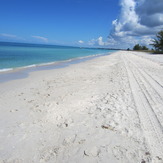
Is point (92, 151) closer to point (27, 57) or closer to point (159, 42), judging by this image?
point (27, 57)

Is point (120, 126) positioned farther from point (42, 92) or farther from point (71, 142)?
point (42, 92)

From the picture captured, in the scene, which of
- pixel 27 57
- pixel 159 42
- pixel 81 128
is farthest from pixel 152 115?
pixel 159 42

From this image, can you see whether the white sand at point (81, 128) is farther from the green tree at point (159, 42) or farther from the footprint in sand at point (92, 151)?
the green tree at point (159, 42)

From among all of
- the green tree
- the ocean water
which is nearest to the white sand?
the ocean water

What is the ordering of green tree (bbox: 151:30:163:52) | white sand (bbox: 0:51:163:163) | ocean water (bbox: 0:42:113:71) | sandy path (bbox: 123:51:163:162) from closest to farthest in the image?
white sand (bbox: 0:51:163:163), sandy path (bbox: 123:51:163:162), ocean water (bbox: 0:42:113:71), green tree (bbox: 151:30:163:52)

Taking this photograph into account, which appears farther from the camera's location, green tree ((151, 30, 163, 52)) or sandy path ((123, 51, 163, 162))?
green tree ((151, 30, 163, 52))

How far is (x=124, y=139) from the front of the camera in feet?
8.57

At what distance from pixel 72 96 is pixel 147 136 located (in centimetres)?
303

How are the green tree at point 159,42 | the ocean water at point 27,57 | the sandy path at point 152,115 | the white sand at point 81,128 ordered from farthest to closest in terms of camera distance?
the green tree at point 159,42 → the ocean water at point 27,57 → the sandy path at point 152,115 → the white sand at point 81,128

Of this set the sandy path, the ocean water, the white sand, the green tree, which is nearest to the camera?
the white sand

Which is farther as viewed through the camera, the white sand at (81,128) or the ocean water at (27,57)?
the ocean water at (27,57)

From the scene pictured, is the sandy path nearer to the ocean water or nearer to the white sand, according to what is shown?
the white sand

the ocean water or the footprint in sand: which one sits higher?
the footprint in sand

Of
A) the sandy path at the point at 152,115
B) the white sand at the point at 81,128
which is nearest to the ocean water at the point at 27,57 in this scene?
the white sand at the point at 81,128
